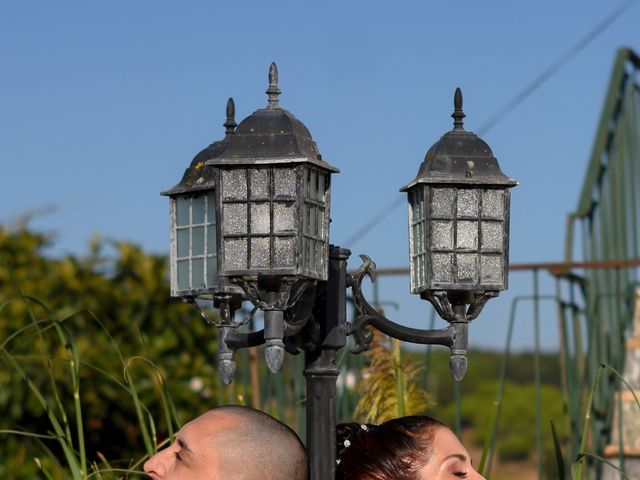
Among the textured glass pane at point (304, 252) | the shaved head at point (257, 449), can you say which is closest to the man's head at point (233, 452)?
the shaved head at point (257, 449)

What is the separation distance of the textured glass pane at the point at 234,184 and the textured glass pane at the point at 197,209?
0.36m

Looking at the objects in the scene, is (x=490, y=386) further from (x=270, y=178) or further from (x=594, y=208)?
(x=270, y=178)

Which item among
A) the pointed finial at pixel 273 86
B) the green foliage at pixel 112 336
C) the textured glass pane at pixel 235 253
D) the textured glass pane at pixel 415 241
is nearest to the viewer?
the textured glass pane at pixel 235 253

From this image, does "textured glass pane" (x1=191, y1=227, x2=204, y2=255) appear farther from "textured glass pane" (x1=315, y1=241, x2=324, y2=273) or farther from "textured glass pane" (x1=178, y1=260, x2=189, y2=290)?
"textured glass pane" (x1=315, y1=241, x2=324, y2=273)

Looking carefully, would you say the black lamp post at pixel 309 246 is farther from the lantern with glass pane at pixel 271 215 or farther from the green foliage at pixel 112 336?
the green foliage at pixel 112 336

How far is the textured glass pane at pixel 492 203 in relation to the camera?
3.34m

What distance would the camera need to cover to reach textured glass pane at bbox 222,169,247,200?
303cm

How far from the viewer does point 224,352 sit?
11.6 ft

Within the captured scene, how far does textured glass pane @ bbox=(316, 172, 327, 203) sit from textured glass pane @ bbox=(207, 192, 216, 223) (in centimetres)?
36

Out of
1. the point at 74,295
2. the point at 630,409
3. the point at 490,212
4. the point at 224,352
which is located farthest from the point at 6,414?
the point at 490,212

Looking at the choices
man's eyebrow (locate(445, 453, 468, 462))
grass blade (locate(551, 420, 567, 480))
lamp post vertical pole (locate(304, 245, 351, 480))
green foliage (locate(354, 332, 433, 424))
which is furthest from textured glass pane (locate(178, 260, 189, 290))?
grass blade (locate(551, 420, 567, 480))

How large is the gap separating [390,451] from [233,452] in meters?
0.41

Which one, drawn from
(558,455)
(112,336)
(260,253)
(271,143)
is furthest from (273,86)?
(112,336)

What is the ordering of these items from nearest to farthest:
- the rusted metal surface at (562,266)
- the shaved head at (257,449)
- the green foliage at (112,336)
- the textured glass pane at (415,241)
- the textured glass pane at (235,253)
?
1. the shaved head at (257,449)
2. the textured glass pane at (235,253)
3. the textured glass pane at (415,241)
4. the rusted metal surface at (562,266)
5. the green foliage at (112,336)
